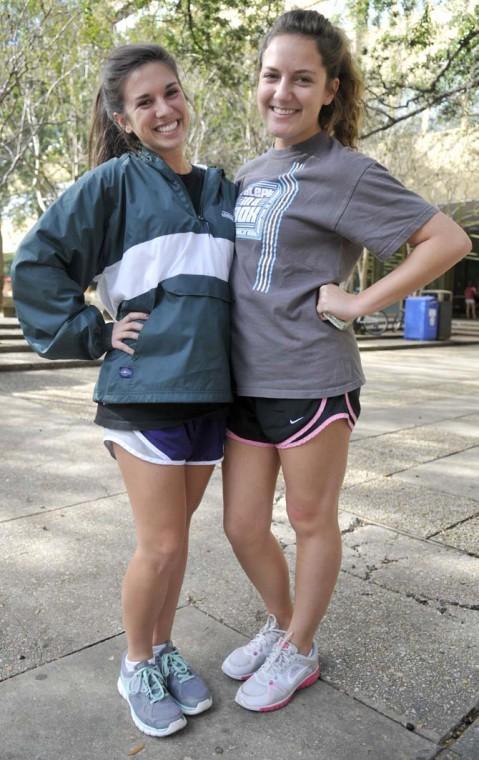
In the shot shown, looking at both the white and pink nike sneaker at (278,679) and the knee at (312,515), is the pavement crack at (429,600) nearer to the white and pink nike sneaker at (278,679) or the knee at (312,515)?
the white and pink nike sneaker at (278,679)

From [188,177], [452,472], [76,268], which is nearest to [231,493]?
[76,268]

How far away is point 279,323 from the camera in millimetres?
2055

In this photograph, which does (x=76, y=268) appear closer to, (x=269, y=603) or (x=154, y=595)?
(x=154, y=595)

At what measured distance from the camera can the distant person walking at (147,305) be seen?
194 cm

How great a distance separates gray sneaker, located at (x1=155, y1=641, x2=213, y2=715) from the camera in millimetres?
2143

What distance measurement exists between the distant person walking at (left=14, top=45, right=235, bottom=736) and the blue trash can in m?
15.8

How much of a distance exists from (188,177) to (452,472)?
11.2ft

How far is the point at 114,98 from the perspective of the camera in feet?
6.82

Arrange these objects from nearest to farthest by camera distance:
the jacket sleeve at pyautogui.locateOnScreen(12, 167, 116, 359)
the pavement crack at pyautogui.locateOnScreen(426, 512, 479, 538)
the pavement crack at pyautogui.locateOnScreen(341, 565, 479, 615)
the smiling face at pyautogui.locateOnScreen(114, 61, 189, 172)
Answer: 1. the jacket sleeve at pyautogui.locateOnScreen(12, 167, 116, 359)
2. the smiling face at pyautogui.locateOnScreen(114, 61, 189, 172)
3. the pavement crack at pyautogui.locateOnScreen(341, 565, 479, 615)
4. the pavement crack at pyautogui.locateOnScreen(426, 512, 479, 538)

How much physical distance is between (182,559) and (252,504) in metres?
0.27

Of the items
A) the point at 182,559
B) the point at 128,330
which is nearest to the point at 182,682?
the point at 182,559

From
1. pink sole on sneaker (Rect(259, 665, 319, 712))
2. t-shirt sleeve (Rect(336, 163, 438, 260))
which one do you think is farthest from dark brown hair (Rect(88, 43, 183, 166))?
pink sole on sneaker (Rect(259, 665, 319, 712))

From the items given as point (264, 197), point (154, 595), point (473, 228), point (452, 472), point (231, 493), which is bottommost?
point (452, 472)

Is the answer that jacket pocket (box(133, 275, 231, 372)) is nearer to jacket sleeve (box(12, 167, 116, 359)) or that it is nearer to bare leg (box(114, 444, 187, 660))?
jacket sleeve (box(12, 167, 116, 359))
